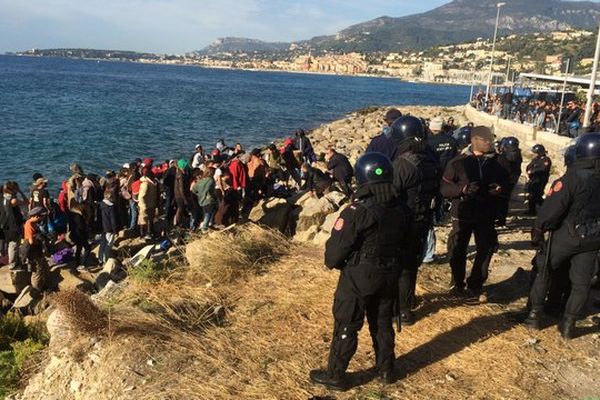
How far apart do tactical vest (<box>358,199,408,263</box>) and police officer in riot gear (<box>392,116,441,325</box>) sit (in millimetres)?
1295

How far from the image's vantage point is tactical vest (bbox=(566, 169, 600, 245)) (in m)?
4.93

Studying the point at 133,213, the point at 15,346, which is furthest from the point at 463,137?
the point at 15,346

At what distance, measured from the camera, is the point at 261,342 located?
5.14 m

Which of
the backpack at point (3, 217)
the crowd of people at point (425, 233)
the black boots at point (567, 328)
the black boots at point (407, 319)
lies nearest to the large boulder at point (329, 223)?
the crowd of people at point (425, 233)

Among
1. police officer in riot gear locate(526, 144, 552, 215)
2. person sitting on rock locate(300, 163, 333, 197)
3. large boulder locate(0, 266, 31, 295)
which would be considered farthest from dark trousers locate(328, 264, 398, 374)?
police officer in riot gear locate(526, 144, 552, 215)

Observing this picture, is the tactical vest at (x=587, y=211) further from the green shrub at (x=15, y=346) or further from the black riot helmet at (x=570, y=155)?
the green shrub at (x=15, y=346)

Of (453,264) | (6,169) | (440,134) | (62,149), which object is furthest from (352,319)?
(62,149)

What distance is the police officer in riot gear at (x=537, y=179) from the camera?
11398 millimetres

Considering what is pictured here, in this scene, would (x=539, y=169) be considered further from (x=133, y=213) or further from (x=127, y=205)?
(x=127, y=205)

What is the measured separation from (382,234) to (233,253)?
331cm

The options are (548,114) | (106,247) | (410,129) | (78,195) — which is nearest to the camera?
(410,129)

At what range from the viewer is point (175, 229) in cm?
1192

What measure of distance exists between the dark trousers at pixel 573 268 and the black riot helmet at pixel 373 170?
7.33 ft

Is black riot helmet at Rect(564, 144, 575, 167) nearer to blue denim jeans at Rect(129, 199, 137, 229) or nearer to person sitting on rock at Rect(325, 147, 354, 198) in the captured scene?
person sitting on rock at Rect(325, 147, 354, 198)
